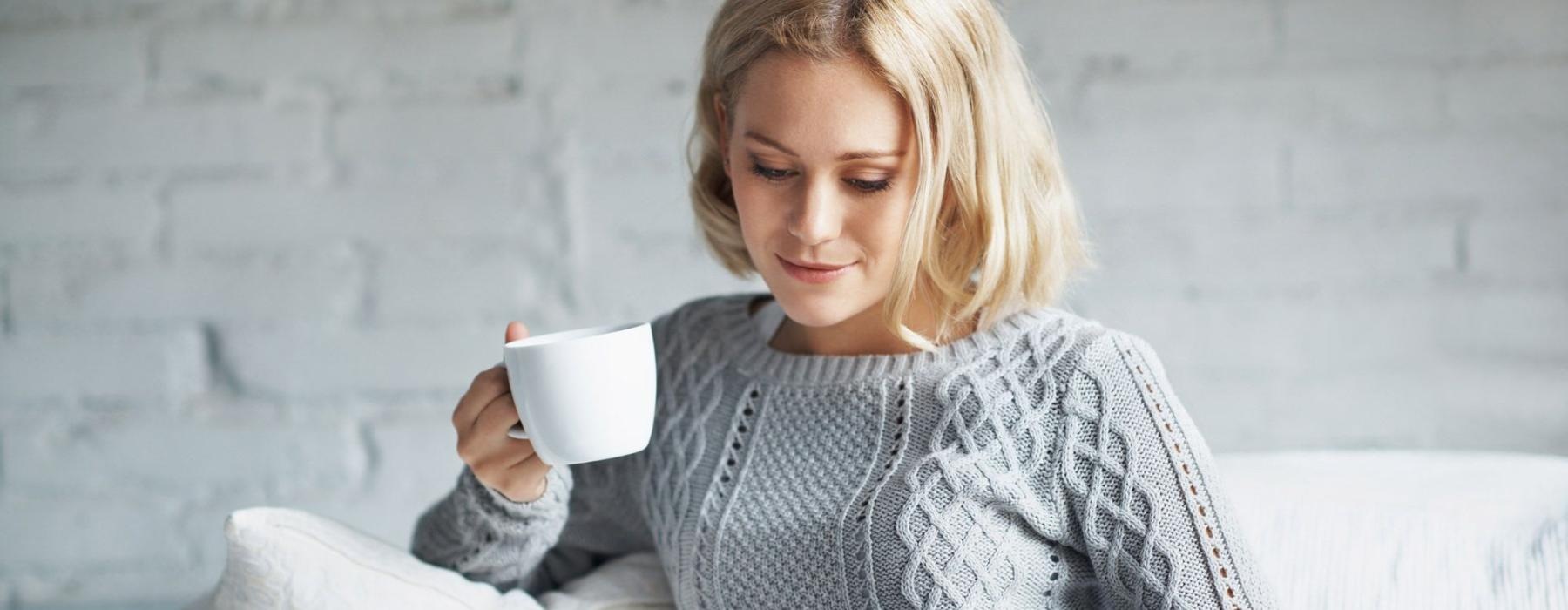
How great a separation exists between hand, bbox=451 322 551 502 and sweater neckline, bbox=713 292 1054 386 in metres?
0.19

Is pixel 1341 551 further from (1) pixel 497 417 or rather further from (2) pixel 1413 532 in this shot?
(1) pixel 497 417

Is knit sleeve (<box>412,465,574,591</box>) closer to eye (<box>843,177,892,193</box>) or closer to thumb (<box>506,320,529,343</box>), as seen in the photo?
thumb (<box>506,320,529,343</box>)

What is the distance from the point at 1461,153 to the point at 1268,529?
59 cm

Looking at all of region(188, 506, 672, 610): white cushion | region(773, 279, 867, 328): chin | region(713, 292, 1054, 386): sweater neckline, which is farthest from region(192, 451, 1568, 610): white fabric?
region(773, 279, 867, 328): chin

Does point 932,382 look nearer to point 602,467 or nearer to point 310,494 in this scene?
point 602,467

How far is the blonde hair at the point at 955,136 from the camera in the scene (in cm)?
80

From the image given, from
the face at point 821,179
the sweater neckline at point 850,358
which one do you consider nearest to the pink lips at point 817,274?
the face at point 821,179

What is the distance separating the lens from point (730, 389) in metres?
0.98

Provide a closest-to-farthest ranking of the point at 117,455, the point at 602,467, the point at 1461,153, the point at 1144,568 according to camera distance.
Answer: the point at 1144,568 → the point at 602,467 → the point at 1461,153 → the point at 117,455

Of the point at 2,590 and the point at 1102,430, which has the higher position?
the point at 1102,430

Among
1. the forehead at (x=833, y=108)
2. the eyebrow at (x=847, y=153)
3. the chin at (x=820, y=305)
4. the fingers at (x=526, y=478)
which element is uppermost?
the forehead at (x=833, y=108)

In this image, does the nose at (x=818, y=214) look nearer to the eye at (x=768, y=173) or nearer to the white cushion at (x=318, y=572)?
the eye at (x=768, y=173)

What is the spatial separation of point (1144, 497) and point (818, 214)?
29 centimetres

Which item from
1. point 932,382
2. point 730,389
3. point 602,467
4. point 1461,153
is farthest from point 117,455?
point 1461,153
